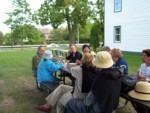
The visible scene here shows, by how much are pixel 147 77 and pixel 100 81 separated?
160 cm

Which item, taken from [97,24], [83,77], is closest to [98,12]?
[97,24]

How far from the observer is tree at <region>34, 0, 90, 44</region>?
96.0 ft

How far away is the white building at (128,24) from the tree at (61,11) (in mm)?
8674

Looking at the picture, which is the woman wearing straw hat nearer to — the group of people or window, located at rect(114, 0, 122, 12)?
the group of people

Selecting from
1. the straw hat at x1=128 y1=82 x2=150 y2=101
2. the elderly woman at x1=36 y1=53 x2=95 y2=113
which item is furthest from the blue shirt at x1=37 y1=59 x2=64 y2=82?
the straw hat at x1=128 y1=82 x2=150 y2=101

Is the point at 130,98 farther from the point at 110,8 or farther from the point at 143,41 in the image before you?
the point at 110,8

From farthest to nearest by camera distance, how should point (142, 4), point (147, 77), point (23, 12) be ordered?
point (23, 12)
point (142, 4)
point (147, 77)

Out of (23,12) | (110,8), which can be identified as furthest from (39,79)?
(23,12)

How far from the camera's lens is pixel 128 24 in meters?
19.0

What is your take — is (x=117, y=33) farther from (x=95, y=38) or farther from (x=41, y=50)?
(x=41, y=50)

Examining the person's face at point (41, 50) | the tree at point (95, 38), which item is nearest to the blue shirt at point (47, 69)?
the person's face at point (41, 50)

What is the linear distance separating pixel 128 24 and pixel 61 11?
1256 cm

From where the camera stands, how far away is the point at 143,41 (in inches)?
694

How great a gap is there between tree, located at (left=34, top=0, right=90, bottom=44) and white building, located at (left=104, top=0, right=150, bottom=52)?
8.67 meters
